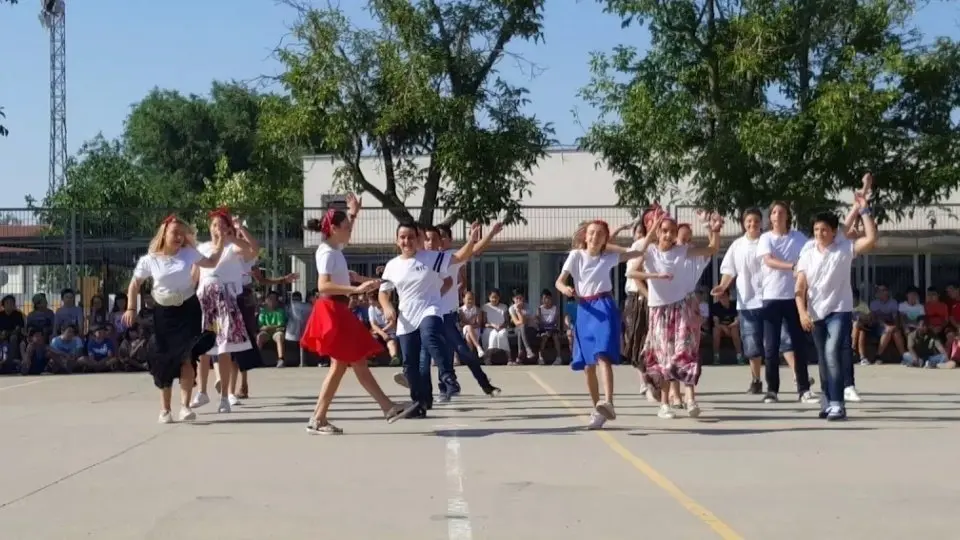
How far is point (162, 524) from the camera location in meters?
7.16

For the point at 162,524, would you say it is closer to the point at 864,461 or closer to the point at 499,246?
the point at 864,461

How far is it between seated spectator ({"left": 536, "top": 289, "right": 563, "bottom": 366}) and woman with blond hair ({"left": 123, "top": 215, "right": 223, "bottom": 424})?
1157 cm

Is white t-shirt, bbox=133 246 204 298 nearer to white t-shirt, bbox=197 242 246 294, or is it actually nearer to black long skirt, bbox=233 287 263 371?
white t-shirt, bbox=197 242 246 294

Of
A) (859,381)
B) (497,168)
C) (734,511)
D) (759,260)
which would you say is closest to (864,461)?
(734,511)

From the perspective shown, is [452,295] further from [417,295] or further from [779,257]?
[779,257]

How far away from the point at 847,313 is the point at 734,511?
198 inches

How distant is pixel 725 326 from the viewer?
2241 centimetres

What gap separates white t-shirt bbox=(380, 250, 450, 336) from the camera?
1159 cm

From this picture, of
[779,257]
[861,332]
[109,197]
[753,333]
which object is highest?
[109,197]

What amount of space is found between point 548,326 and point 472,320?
1.38 metres

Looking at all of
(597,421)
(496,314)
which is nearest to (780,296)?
(597,421)

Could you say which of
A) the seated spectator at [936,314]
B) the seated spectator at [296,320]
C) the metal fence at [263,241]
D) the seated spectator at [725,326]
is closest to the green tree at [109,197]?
the metal fence at [263,241]

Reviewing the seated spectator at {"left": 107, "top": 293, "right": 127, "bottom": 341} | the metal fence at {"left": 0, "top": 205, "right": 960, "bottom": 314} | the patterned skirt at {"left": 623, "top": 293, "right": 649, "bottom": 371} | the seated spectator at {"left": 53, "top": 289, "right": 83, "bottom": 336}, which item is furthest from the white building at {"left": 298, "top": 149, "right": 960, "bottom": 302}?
the patterned skirt at {"left": 623, "top": 293, "right": 649, "bottom": 371}

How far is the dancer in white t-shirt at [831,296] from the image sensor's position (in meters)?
11.7
